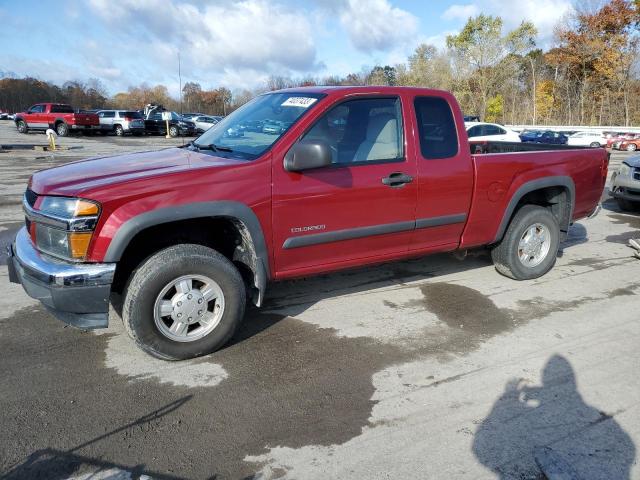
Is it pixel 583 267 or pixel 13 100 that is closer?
pixel 583 267

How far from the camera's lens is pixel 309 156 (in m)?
3.43

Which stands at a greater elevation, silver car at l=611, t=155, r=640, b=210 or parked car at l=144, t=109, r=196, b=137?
parked car at l=144, t=109, r=196, b=137

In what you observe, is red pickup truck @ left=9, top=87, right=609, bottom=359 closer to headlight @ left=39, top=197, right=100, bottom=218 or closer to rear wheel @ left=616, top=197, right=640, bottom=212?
headlight @ left=39, top=197, right=100, bottom=218

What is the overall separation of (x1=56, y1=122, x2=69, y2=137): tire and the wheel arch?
28921mm

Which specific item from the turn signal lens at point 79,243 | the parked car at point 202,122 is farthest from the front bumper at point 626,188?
the parked car at point 202,122

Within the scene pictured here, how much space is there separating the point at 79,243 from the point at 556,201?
4.69 metres

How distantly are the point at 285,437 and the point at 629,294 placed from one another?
3.89 m

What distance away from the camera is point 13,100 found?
77312 mm

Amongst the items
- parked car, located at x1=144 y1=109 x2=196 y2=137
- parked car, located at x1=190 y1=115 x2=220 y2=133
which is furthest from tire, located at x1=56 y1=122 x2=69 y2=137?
parked car, located at x1=190 y1=115 x2=220 y2=133

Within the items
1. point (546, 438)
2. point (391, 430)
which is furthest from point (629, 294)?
point (391, 430)

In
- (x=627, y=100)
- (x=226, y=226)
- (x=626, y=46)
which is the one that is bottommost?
(x=226, y=226)

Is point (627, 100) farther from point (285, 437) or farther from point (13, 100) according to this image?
point (13, 100)

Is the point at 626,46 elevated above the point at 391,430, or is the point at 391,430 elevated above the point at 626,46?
the point at 626,46

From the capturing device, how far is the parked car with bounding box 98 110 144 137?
99.7 feet
